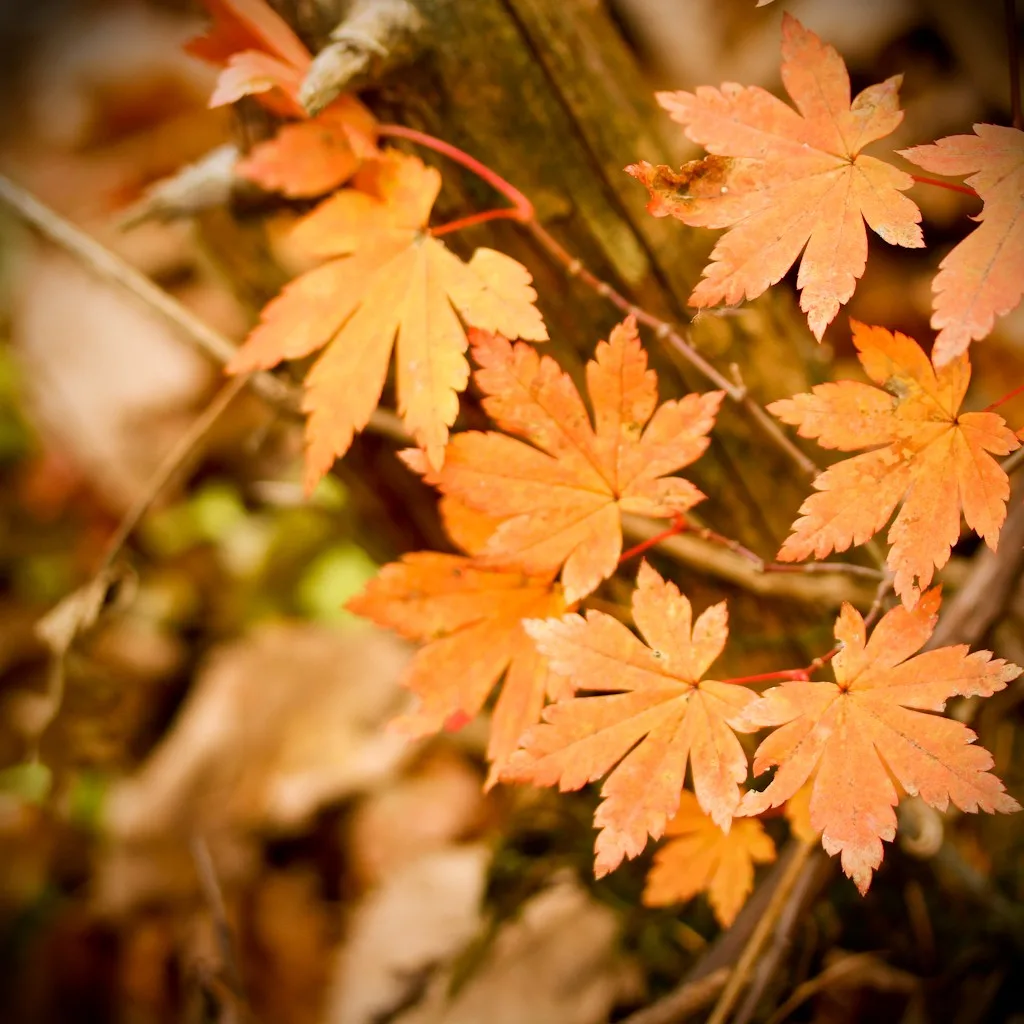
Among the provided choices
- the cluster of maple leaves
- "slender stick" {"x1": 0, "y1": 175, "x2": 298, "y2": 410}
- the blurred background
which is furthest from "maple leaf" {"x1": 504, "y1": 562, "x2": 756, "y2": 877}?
"slender stick" {"x1": 0, "y1": 175, "x2": 298, "y2": 410}

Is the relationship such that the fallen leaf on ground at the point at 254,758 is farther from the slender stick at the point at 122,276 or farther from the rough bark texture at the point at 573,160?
the rough bark texture at the point at 573,160

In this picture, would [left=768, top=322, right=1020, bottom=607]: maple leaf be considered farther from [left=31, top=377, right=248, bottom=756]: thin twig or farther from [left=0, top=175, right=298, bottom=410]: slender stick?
[left=0, top=175, right=298, bottom=410]: slender stick

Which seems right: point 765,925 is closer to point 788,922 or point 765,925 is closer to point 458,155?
point 788,922

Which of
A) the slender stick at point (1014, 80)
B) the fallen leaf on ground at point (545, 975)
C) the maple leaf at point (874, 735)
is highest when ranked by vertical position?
the slender stick at point (1014, 80)

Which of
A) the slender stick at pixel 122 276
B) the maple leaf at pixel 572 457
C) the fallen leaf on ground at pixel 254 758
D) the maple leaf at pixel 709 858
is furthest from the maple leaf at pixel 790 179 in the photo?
the fallen leaf on ground at pixel 254 758

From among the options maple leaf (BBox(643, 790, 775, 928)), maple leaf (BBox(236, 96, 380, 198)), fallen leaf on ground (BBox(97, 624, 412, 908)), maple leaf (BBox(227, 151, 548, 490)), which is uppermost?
maple leaf (BBox(236, 96, 380, 198))

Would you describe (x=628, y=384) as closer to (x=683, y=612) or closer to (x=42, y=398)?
(x=683, y=612)

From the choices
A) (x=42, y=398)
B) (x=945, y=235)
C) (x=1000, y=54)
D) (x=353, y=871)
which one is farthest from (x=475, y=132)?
(x=42, y=398)
